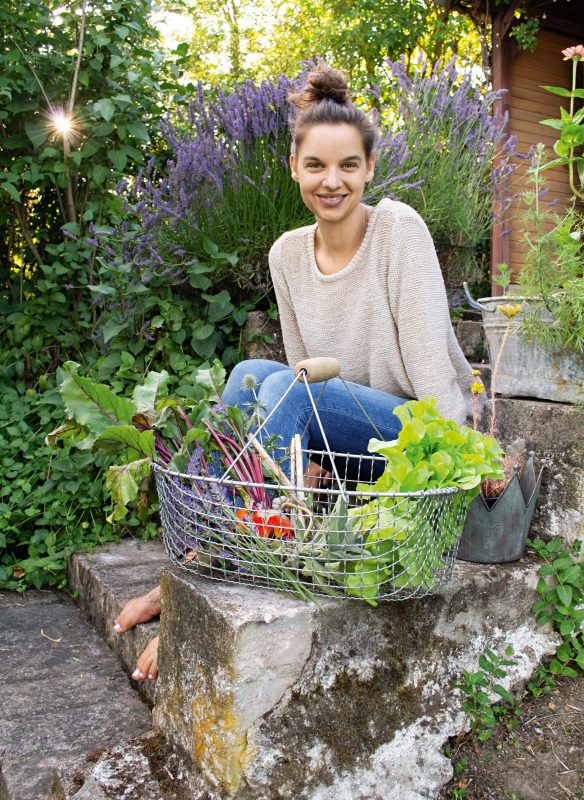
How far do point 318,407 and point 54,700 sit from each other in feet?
3.23

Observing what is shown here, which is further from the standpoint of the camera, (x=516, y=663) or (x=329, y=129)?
(x=329, y=129)

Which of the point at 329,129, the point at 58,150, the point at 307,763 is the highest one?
the point at 58,150

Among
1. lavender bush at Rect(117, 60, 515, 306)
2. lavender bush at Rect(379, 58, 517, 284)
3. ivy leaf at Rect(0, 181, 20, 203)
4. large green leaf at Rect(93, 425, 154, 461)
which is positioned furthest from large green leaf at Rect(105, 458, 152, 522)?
lavender bush at Rect(379, 58, 517, 284)

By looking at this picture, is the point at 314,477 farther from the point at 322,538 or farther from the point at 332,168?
the point at 332,168

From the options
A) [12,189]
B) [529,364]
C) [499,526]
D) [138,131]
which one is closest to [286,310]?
[529,364]

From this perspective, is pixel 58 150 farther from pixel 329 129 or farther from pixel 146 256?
pixel 329 129

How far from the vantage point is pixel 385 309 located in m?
1.96

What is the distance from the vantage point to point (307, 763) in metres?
1.33

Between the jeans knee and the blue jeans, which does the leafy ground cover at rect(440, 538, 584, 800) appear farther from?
the jeans knee

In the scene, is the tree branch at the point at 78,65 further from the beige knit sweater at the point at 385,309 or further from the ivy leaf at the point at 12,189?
the beige knit sweater at the point at 385,309

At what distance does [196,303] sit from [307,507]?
1672 mm

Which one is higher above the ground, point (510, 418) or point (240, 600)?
point (510, 418)

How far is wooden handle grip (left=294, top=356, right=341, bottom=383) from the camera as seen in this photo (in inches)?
56.8

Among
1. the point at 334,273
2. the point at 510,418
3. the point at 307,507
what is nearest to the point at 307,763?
the point at 307,507
